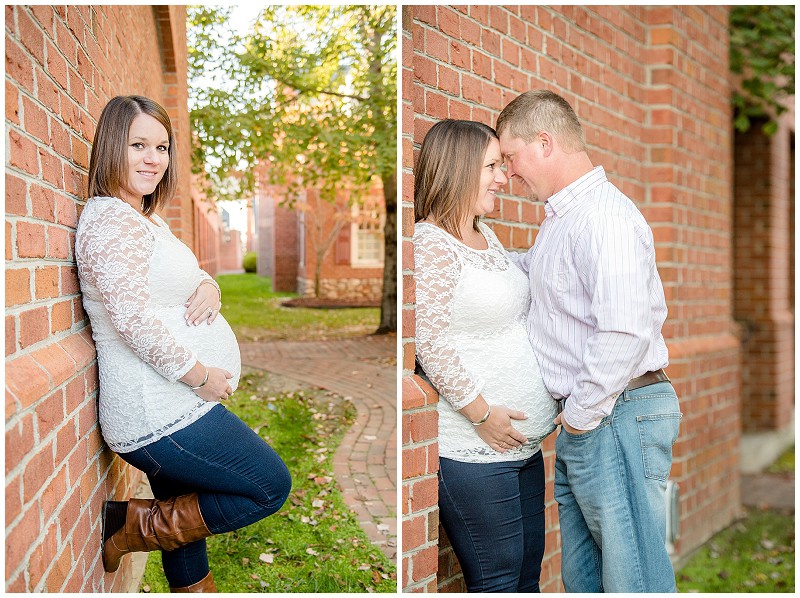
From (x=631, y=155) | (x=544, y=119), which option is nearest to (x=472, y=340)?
(x=544, y=119)

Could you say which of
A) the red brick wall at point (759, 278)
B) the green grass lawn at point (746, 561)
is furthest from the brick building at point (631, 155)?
the red brick wall at point (759, 278)

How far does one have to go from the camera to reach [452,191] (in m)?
2.39

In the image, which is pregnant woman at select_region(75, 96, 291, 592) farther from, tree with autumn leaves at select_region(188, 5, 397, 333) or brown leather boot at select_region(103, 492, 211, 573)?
tree with autumn leaves at select_region(188, 5, 397, 333)

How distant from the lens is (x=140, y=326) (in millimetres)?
2240

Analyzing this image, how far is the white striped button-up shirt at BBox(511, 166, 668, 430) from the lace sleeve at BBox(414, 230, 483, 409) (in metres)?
0.29

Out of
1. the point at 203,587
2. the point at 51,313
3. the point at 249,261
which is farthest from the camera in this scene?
the point at 249,261

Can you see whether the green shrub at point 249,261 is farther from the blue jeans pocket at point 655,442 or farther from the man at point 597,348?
the blue jeans pocket at point 655,442

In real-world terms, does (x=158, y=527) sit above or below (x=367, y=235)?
below

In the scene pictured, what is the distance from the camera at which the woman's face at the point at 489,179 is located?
7.88 ft

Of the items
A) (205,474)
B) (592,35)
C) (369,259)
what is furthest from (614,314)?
(369,259)

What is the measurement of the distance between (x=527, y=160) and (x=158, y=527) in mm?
1709

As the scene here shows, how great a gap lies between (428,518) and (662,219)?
93.4 inches

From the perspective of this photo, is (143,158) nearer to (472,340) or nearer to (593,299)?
(472,340)

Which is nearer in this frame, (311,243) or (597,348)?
(597,348)
